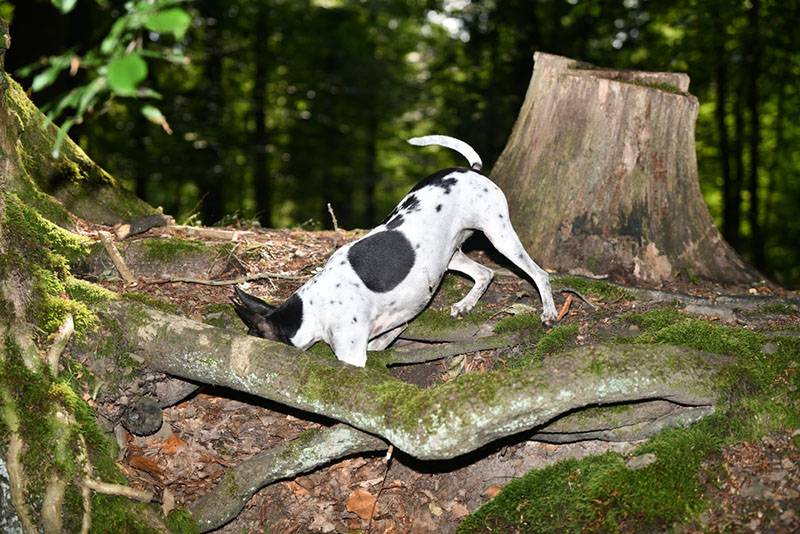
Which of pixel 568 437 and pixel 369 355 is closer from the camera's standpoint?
pixel 568 437

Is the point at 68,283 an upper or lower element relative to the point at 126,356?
upper

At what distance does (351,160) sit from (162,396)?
18.7m

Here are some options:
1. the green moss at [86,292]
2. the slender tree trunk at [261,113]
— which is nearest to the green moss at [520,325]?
the green moss at [86,292]

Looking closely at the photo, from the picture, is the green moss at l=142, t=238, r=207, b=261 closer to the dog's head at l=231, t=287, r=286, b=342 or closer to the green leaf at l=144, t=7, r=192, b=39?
the dog's head at l=231, t=287, r=286, b=342

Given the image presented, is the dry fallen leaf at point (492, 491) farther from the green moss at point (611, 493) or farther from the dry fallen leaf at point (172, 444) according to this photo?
the dry fallen leaf at point (172, 444)

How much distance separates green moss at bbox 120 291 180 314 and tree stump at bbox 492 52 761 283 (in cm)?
340

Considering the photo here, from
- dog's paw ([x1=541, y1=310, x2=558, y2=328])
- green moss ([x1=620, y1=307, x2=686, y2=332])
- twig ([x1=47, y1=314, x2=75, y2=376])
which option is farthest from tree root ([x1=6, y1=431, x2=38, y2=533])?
green moss ([x1=620, y1=307, x2=686, y2=332])

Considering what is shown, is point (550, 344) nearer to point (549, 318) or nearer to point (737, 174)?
point (549, 318)

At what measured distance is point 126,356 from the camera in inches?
211

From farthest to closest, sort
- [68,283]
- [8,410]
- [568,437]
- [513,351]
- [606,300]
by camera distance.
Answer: [606,300], [513,351], [68,283], [568,437], [8,410]

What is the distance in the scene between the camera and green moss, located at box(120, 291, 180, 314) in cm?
571

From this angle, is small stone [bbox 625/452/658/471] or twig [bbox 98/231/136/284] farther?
twig [bbox 98/231/136/284]

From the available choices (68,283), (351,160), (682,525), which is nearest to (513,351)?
(682,525)

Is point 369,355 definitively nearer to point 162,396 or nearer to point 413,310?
point 413,310
